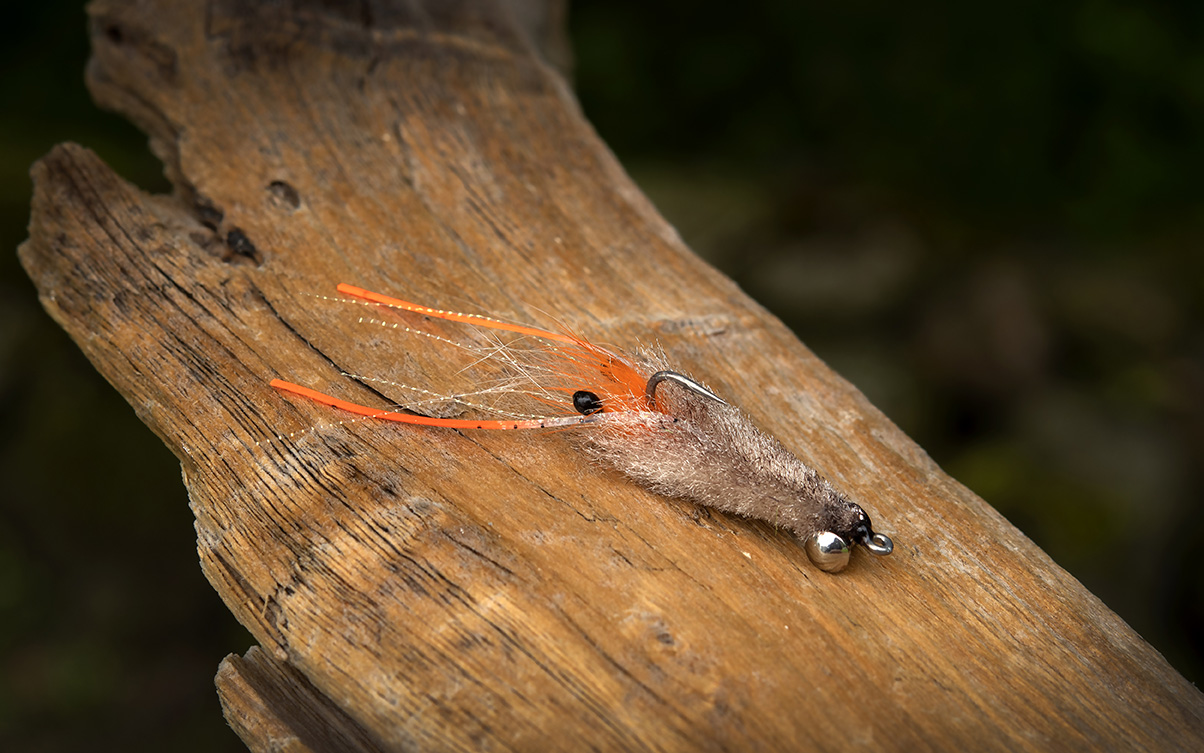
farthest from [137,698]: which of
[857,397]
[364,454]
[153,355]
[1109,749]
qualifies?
[1109,749]

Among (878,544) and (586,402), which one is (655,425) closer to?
(586,402)

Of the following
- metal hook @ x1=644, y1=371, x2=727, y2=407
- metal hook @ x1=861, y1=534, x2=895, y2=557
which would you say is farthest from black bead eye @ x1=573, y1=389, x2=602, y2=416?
metal hook @ x1=861, y1=534, x2=895, y2=557

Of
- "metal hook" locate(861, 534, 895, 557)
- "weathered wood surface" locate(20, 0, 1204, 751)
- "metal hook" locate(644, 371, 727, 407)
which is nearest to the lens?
"weathered wood surface" locate(20, 0, 1204, 751)

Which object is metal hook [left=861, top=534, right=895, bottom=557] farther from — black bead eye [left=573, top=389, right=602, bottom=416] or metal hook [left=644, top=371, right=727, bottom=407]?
black bead eye [left=573, top=389, right=602, bottom=416]

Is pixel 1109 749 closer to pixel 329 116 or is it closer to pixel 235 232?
pixel 235 232

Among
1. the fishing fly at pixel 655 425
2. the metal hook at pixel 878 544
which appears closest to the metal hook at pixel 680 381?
the fishing fly at pixel 655 425

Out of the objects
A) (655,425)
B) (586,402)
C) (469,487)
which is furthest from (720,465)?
(469,487)
